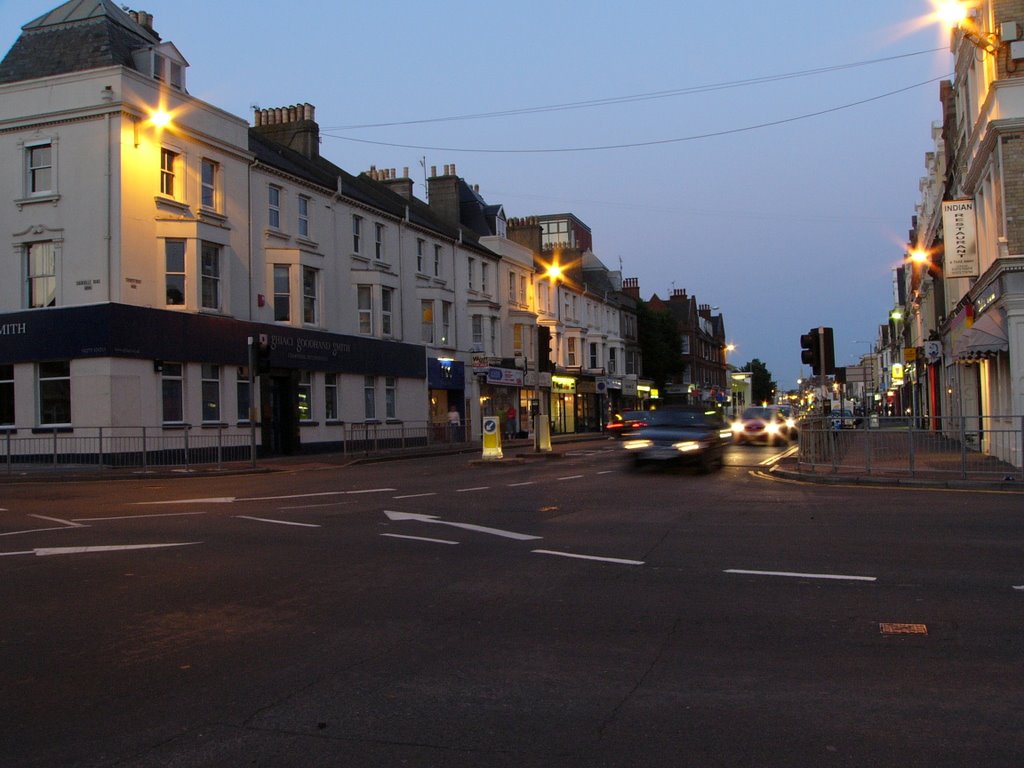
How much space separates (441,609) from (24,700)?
299cm

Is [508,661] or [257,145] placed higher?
[257,145]

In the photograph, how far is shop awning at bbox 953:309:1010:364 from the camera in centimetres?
2153

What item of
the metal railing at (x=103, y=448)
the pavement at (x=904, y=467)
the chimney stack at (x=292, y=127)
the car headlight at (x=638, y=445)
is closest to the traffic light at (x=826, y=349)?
the pavement at (x=904, y=467)

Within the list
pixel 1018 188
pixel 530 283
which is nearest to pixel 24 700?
pixel 1018 188

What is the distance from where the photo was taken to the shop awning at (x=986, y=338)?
21531mm

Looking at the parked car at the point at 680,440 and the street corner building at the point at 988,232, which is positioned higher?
the street corner building at the point at 988,232

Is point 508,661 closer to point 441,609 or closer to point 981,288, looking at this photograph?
point 441,609

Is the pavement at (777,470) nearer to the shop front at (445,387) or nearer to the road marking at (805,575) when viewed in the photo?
the shop front at (445,387)


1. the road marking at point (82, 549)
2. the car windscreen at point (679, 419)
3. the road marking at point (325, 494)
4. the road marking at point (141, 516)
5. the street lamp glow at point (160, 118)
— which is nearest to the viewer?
the road marking at point (82, 549)

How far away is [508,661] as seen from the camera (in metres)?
5.78

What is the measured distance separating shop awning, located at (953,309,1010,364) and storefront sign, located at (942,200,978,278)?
2.40m

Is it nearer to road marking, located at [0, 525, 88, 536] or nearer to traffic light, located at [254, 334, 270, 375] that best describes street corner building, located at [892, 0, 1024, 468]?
road marking, located at [0, 525, 88, 536]

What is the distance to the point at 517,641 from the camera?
6.26 m

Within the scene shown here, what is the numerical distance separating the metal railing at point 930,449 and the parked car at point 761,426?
17090 millimetres
